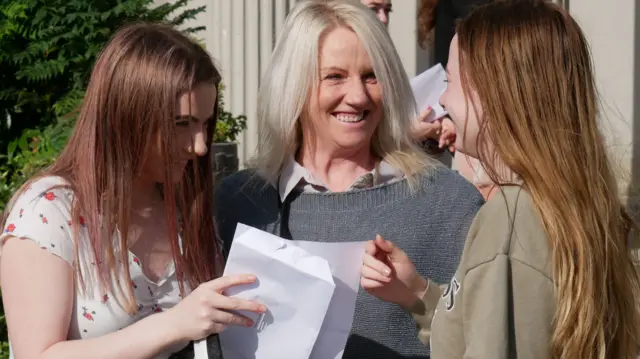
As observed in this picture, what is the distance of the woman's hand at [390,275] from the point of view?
2404 mm

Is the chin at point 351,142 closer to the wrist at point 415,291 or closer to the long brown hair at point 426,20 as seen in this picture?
the wrist at point 415,291

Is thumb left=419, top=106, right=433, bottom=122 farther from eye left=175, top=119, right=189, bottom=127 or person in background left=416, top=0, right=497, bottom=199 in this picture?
eye left=175, top=119, right=189, bottom=127

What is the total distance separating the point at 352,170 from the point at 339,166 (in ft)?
0.14

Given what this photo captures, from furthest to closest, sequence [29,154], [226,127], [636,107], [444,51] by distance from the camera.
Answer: [444,51] < [226,127] < [636,107] < [29,154]

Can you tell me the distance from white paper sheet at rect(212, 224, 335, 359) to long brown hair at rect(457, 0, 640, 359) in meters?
0.51

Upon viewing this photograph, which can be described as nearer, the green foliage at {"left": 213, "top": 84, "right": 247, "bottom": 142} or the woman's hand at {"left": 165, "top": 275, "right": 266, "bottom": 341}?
the woman's hand at {"left": 165, "top": 275, "right": 266, "bottom": 341}

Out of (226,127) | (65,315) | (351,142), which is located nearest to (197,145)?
(65,315)

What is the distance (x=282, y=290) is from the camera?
2.31 m

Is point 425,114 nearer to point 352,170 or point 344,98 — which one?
point 352,170

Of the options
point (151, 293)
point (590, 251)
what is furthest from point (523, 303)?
point (151, 293)

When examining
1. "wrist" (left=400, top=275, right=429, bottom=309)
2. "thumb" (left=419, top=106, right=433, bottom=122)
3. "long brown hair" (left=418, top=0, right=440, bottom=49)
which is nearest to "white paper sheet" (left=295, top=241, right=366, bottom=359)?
"wrist" (left=400, top=275, right=429, bottom=309)

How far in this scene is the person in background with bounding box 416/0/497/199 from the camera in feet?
11.7

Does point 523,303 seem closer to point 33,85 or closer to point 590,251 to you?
point 590,251

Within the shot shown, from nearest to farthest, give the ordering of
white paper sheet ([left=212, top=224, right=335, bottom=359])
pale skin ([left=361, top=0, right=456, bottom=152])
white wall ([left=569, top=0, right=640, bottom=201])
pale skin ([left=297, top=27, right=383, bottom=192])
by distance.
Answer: white paper sheet ([left=212, top=224, right=335, bottom=359])
pale skin ([left=297, top=27, right=383, bottom=192])
pale skin ([left=361, top=0, right=456, bottom=152])
white wall ([left=569, top=0, right=640, bottom=201])
